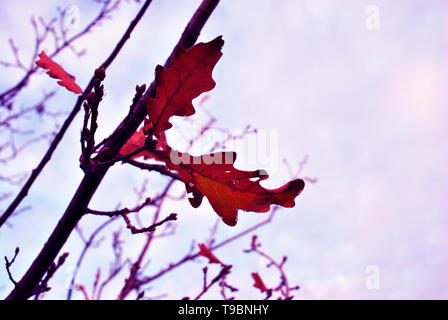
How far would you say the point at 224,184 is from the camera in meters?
0.93

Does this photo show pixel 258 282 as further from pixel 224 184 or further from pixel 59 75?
pixel 59 75

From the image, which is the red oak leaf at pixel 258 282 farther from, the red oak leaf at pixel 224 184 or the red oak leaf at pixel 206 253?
the red oak leaf at pixel 224 184

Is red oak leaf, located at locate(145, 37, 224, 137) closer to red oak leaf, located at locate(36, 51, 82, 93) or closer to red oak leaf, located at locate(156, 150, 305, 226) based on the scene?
red oak leaf, located at locate(156, 150, 305, 226)

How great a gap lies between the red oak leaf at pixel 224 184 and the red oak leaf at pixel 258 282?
1337 mm

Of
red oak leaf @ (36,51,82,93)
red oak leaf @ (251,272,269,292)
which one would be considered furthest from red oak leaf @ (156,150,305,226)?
red oak leaf @ (251,272,269,292)

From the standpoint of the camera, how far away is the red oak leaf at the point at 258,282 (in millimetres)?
2124

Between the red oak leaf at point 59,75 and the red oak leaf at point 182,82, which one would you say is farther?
the red oak leaf at point 59,75

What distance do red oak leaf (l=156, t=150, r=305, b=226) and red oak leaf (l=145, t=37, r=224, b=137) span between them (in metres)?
0.14

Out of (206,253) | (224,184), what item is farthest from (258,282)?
(224,184)

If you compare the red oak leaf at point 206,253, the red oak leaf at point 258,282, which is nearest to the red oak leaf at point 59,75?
the red oak leaf at point 206,253
